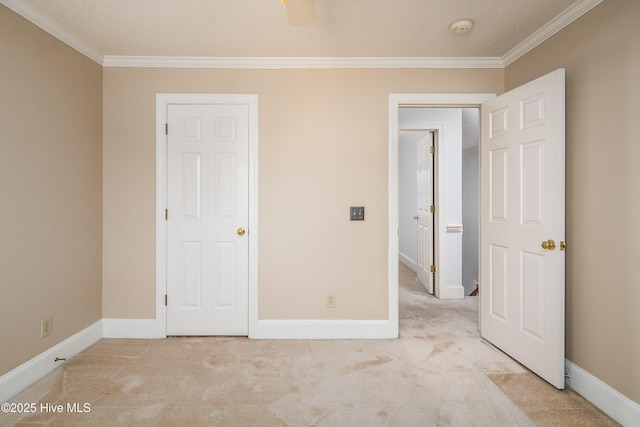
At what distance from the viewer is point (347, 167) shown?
2.84 meters

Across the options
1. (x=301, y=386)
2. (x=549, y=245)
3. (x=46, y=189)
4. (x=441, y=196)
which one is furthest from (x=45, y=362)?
(x=441, y=196)

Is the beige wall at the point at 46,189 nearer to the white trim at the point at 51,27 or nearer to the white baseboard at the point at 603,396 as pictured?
the white trim at the point at 51,27

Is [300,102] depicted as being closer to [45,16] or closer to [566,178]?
[45,16]

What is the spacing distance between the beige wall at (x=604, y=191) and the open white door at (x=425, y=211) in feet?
6.85

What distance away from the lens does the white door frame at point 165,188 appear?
2816 mm

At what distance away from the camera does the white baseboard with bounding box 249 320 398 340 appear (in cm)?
281

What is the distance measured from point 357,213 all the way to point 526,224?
1268 millimetres

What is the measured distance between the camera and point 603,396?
186 cm

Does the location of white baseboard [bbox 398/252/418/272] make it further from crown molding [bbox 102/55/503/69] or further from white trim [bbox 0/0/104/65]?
white trim [bbox 0/0/104/65]

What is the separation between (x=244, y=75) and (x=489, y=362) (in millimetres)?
3047

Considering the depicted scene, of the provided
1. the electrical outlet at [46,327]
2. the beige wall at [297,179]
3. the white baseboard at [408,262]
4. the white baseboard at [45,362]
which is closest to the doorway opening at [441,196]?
the white baseboard at [408,262]

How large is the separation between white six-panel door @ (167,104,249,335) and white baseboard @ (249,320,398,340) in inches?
7.9

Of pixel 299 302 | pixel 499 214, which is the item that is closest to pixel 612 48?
pixel 499 214

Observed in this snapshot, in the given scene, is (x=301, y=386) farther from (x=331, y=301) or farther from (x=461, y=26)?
(x=461, y=26)
